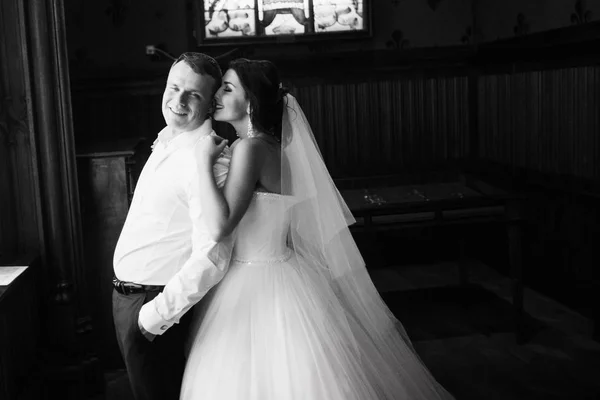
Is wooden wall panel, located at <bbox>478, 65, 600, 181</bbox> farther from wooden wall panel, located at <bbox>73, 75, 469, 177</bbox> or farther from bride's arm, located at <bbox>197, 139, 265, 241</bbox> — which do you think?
bride's arm, located at <bbox>197, 139, 265, 241</bbox>

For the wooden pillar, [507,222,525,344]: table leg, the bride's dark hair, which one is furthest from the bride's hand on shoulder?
[507,222,525,344]: table leg

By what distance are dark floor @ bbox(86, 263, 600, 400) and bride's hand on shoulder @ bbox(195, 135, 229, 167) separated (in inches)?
66.8

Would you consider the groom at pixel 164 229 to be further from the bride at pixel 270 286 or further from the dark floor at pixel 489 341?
the dark floor at pixel 489 341

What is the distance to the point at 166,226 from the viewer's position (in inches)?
98.7

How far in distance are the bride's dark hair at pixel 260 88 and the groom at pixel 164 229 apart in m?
0.10

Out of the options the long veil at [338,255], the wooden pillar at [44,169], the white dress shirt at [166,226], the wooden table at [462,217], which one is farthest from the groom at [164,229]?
the wooden table at [462,217]

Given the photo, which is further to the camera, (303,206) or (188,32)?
(188,32)

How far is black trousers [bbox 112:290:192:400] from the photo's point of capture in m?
2.52

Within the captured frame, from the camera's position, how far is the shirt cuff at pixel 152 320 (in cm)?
240

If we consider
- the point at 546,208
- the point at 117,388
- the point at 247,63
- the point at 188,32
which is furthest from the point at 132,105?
the point at 247,63

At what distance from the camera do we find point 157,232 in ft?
8.24

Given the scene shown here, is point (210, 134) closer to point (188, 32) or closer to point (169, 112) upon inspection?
point (169, 112)

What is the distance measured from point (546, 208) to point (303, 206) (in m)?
2.78

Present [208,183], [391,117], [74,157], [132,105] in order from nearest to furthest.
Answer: [208,183], [74,157], [132,105], [391,117]
